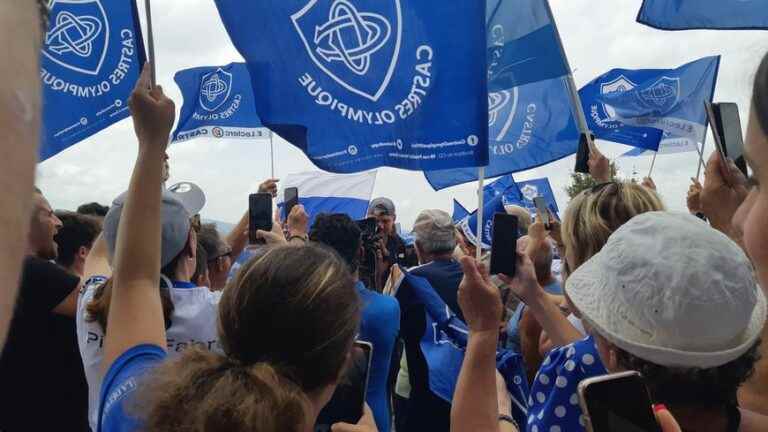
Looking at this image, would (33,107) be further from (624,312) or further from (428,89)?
(428,89)

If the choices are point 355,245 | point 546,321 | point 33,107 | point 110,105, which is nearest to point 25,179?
point 33,107

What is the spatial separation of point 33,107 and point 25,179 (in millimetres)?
66

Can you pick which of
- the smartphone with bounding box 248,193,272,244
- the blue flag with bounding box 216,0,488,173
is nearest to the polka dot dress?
the blue flag with bounding box 216,0,488,173

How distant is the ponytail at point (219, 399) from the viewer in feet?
3.75

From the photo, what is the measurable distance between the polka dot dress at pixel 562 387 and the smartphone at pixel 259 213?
7.99 ft

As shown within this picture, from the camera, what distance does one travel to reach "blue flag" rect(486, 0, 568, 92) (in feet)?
15.9

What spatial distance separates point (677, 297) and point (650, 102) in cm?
882

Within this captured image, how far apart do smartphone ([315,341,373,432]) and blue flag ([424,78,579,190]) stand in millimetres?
4797

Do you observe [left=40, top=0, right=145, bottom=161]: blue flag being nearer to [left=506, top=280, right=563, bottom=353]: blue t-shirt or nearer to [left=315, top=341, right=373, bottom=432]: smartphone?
[left=506, top=280, right=563, bottom=353]: blue t-shirt

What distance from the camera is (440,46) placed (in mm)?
3291

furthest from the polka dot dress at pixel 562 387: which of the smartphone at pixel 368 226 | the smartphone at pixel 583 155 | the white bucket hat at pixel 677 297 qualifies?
the smartphone at pixel 368 226

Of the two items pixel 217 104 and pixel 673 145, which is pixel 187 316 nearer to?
pixel 217 104

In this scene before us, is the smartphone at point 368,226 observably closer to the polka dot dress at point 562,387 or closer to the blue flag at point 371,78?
the blue flag at point 371,78

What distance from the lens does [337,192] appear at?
33.2 feet
